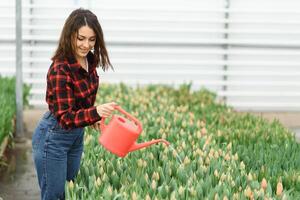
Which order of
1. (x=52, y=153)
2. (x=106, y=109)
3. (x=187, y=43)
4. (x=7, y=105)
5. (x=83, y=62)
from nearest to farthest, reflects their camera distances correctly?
(x=106, y=109) → (x=52, y=153) → (x=83, y=62) → (x=7, y=105) → (x=187, y=43)

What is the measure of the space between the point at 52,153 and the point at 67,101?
33 centimetres

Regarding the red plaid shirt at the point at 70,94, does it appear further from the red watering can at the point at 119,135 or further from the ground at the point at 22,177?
the ground at the point at 22,177

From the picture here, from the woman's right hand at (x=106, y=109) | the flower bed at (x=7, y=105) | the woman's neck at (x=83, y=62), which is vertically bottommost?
the flower bed at (x=7, y=105)

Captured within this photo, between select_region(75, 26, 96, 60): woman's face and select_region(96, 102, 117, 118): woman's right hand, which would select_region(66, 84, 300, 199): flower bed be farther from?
select_region(75, 26, 96, 60): woman's face

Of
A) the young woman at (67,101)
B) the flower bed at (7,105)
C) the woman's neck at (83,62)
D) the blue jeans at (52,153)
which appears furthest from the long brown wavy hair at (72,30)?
the flower bed at (7,105)

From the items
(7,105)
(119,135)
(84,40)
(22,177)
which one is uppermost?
(84,40)

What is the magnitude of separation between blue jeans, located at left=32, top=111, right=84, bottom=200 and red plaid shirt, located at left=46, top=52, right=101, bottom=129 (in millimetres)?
97

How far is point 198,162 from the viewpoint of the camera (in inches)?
161

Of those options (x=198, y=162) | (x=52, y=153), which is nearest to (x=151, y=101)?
(x=198, y=162)

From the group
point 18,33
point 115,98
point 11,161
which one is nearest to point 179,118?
point 115,98

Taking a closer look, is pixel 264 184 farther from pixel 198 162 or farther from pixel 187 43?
pixel 187 43

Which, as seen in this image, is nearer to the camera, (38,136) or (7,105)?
(38,136)

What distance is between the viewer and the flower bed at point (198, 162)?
3.47 metres

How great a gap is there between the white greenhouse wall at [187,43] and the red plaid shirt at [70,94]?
5.57m
